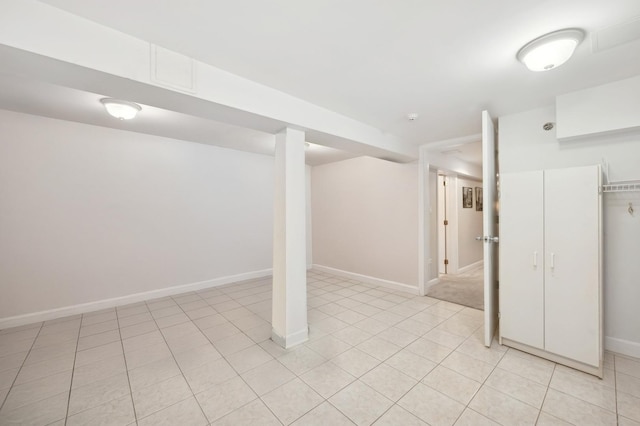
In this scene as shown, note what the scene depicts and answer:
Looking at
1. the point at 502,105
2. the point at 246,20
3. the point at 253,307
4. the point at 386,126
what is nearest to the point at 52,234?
the point at 253,307

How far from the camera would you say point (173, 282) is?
428cm

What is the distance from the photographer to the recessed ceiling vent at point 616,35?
1.52 meters

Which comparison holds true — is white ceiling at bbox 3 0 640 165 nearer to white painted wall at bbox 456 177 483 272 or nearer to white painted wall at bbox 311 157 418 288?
white painted wall at bbox 311 157 418 288

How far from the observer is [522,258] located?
2.47 meters

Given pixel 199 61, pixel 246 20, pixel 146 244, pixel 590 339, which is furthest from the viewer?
pixel 146 244

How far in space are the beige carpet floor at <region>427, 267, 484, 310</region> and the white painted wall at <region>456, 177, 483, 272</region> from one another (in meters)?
0.51

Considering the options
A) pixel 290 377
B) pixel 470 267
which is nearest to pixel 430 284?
pixel 470 267

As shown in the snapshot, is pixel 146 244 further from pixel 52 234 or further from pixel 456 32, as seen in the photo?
pixel 456 32

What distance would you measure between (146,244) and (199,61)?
328 cm

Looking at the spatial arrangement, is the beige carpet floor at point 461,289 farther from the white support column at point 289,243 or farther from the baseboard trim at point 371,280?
the white support column at point 289,243

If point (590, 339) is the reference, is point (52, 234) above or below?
above

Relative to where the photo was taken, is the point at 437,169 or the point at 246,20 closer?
the point at 246,20

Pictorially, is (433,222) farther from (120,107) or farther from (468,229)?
(120,107)

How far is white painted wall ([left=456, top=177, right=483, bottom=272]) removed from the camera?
575 cm
